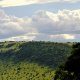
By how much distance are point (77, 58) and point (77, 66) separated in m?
1.76

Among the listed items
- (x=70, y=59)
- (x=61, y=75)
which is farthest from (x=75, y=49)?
(x=61, y=75)

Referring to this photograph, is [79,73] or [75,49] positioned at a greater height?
[75,49]

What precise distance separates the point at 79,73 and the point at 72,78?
1.74 m

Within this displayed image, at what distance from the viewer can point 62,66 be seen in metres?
64.5

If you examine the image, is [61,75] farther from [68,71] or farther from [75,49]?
[75,49]

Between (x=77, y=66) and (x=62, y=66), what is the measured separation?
11.7 ft

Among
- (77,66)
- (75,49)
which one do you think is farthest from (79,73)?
(75,49)

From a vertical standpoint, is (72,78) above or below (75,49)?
below

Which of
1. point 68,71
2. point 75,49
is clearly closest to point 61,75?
point 68,71

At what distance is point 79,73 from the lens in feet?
202

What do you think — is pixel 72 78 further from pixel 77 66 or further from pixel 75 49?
pixel 75 49

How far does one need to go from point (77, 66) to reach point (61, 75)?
374 cm

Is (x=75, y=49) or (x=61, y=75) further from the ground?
(x=75, y=49)

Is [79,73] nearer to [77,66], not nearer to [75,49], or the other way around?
[77,66]
